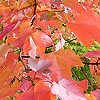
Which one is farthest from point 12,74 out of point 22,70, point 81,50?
point 81,50

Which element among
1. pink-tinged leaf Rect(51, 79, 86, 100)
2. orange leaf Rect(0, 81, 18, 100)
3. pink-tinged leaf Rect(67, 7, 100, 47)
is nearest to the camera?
pink-tinged leaf Rect(51, 79, 86, 100)

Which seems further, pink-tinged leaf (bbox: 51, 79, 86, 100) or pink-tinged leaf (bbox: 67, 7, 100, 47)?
pink-tinged leaf (bbox: 67, 7, 100, 47)

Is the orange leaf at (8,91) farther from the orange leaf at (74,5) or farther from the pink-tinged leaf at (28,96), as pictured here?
the orange leaf at (74,5)

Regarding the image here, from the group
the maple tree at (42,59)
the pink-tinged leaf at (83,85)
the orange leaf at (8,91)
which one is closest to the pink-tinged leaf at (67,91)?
the maple tree at (42,59)

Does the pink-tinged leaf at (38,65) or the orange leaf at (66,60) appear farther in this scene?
the orange leaf at (66,60)

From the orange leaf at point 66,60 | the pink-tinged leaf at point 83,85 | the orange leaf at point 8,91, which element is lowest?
the pink-tinged leaf at point 83,85

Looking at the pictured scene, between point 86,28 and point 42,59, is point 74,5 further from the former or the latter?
point 42,59

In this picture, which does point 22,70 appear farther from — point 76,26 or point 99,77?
point 99,77

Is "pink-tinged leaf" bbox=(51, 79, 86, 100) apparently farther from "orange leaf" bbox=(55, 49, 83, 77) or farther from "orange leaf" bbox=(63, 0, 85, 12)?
"orange leaf" bbox=(63, 0, 85, 12)

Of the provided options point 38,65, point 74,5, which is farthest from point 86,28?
point 38,65

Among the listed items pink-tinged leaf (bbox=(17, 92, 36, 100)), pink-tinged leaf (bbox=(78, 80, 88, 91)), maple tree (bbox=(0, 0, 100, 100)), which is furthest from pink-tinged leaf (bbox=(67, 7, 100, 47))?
pink-tinged leaf (bbox=(17, 92, 36, 100))
